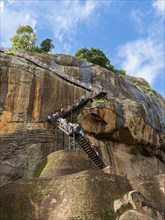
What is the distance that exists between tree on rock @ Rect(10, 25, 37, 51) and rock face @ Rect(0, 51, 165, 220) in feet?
45.1

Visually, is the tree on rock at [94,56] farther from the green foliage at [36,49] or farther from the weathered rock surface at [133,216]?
the weathered rock surface at [133,216]

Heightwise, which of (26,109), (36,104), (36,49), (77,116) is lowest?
(77,116)

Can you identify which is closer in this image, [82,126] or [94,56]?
[82,126]

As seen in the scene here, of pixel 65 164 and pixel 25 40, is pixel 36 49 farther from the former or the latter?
pixel 65 164

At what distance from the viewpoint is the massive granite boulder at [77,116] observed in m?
28.4

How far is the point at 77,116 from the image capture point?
3209 cm

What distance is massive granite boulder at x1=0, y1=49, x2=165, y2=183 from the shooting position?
2838 centimetres

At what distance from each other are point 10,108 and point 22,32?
27.5m

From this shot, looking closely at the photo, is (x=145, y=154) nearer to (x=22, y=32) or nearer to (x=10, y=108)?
(x=10, y=108)

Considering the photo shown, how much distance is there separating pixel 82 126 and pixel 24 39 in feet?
85.7

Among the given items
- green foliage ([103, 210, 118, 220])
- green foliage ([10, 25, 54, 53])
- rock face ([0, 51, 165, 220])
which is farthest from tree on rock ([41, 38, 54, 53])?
green foliage ([103, 210, 118, 220])

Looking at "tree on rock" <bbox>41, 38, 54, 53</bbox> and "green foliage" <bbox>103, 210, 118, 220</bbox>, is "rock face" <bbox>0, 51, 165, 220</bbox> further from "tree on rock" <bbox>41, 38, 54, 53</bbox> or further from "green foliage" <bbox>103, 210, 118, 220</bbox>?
"tree on rock" <bbox>41, 38, 54, 53</bbox>

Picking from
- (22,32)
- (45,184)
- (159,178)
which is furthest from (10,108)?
(22,32)

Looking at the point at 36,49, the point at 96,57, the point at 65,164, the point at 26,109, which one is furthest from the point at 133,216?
the point at 36,49
